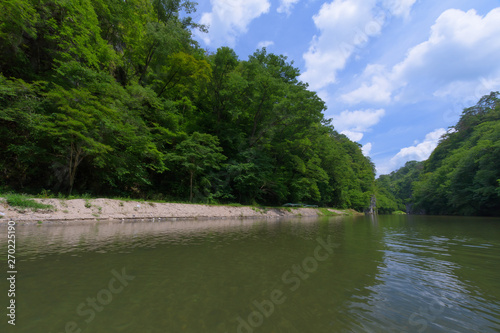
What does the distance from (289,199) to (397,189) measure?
103545mm

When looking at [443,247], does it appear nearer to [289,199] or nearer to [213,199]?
[213,199]

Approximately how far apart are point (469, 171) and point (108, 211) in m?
58.2

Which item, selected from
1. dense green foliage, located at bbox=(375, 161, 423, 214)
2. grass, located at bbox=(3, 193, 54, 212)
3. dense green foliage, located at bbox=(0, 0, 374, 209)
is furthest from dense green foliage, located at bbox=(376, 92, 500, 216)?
grass, located at bbox=(3, 193, 54, 212)

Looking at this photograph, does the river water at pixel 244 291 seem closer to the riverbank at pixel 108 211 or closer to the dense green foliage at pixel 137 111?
the riverbank at pixel 108 211

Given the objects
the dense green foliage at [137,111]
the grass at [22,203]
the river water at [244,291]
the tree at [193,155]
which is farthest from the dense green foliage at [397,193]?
the grass at [22,203]

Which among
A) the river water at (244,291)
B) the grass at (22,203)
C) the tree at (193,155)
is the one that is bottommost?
the river water at (244,291)

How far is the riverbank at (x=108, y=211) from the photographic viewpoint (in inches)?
386

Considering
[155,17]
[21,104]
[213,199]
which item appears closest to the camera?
[21,104]

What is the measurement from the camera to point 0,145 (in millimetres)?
14414

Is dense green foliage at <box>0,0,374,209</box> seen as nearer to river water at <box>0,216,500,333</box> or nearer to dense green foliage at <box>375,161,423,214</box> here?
river water at <box>0,216,500,333</box>

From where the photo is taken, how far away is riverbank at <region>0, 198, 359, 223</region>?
9.80 metres

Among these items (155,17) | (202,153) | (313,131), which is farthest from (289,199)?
(155,17)

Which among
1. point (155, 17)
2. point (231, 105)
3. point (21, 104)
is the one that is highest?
point (155, 17)

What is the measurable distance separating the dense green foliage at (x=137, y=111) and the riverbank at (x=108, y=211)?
330cm
